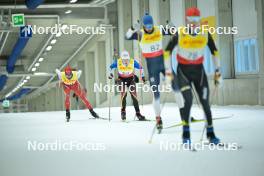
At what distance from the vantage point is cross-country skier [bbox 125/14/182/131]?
7.01m

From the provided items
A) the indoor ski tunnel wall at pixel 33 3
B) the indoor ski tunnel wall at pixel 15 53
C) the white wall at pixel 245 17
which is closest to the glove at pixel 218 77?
the white wall at pixel 245 17

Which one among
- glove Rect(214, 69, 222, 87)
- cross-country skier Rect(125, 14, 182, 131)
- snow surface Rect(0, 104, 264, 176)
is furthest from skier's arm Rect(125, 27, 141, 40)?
glove Rect(214, 69, 222, 87)

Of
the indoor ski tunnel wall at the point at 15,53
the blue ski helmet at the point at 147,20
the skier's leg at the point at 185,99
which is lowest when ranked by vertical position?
the skier's leg at the point at 185,99

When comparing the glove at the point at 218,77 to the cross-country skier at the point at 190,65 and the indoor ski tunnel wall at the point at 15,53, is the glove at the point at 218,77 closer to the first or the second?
the cross-country skier at the point at 190,65

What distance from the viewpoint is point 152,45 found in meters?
7.45

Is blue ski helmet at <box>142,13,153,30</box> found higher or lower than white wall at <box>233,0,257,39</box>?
lower

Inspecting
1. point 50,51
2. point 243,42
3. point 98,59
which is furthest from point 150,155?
point 50,51

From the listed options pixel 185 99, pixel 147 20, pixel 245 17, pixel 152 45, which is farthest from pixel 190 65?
pixel 245 17

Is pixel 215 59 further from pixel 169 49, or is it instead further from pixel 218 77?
pixel 169 49

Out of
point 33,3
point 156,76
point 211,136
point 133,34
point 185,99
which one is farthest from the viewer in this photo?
point 33,3

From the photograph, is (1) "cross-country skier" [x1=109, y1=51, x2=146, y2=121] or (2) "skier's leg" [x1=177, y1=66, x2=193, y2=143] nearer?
(2) "skier's leg" [x1=177, y1=66, x2=193, y2=143]

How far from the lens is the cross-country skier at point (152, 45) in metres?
7.01

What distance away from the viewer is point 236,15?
59.5 feet

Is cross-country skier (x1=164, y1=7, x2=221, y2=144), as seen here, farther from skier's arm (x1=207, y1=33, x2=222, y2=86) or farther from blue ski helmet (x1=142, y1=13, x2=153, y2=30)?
blue ski helmet (x1=142, y1=13, x2=153, y2=30)
